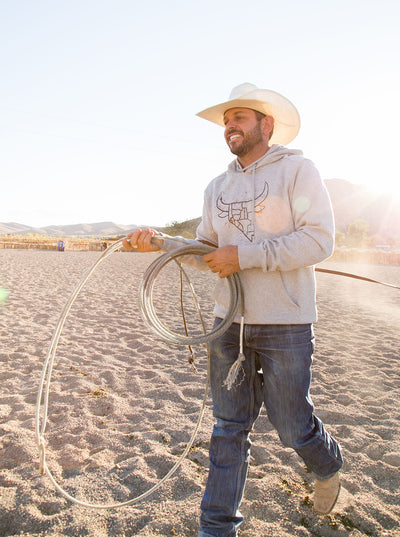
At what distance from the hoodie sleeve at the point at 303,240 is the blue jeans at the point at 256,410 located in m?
0.34

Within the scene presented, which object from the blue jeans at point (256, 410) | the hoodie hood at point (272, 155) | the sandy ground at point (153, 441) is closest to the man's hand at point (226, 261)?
the blue jeans at point (256, 410)

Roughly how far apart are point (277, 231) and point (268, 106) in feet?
2.40

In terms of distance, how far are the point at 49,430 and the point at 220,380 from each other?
1.87 m

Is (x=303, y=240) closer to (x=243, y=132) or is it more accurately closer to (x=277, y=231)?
(x=277, y=231)

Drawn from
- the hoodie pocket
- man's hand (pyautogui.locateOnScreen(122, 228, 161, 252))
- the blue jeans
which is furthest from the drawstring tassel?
man's hand (pyautogui.locateOnScreen(122, 228, 161, 252))

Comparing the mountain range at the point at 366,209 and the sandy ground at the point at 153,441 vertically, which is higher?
the mountain range at the point at 366,209

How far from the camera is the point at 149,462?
9.55ft

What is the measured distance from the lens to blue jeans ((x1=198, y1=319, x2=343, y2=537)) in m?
2.00

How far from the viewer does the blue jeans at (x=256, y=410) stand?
6.56 feet

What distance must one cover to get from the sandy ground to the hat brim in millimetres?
2200

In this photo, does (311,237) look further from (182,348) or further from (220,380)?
(182,348)

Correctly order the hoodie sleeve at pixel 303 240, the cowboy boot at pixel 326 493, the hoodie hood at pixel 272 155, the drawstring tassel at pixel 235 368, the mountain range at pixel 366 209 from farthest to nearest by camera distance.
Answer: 1. the mountain range at pixel 366 209
2. the cowboy boot at pixel 326 493
3. the hoodie hood at pixel 272 155
4. the drawstring tassel at pixel 235 368
5. the hoodie sleeve at pixel 303 240

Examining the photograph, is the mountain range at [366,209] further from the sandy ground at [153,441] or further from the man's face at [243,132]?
the man's face at [243,132]

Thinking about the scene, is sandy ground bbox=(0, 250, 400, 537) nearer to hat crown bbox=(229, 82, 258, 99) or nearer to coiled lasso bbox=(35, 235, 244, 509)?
coiled lasso bbox=(35, 235, 244, 509)
